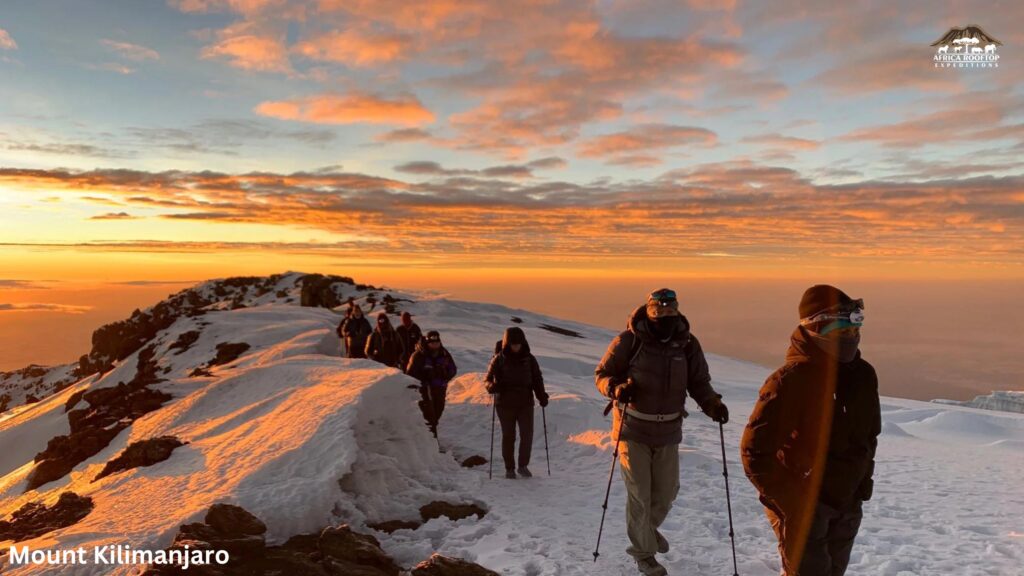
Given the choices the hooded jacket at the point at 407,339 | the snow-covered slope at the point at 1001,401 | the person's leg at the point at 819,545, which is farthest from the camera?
the snow-covered slope at the point at 1001,401

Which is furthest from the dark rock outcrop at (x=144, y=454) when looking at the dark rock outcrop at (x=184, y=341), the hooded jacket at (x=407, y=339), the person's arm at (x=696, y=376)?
the dark rock outcrop at (x=184, y=341)

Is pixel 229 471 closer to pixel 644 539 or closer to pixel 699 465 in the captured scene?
pixel 644 539

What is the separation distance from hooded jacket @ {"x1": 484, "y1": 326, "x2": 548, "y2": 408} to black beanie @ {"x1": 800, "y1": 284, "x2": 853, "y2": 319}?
670 centimetres

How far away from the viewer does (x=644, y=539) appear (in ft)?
20.8

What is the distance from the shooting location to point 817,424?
393 cm

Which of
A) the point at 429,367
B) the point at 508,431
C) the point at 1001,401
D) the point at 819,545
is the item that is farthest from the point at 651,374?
the point at 1001,401

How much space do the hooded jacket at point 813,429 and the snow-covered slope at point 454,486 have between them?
10.6ft

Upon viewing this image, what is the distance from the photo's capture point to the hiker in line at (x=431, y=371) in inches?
506

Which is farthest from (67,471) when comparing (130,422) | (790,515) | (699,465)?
(790,515)

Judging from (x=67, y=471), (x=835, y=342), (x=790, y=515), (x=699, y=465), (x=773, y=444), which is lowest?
(x=67, y=471)

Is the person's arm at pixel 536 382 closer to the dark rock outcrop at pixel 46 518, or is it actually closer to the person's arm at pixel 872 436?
the person's arm at pixel 872 436

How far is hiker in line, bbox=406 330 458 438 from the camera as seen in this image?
12.8 metres

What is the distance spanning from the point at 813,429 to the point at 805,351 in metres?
0.52

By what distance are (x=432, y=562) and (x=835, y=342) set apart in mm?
Answer: 4827
